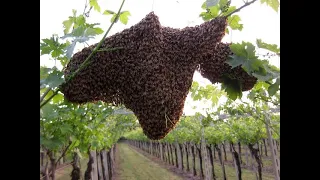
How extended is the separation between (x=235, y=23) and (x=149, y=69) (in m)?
1.06

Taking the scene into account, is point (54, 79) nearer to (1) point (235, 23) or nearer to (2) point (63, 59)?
(2) point (63, 59)

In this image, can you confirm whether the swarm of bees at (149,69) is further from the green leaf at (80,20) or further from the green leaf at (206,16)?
the green leaf at (80,20)

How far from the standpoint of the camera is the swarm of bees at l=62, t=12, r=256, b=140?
99.4 inches

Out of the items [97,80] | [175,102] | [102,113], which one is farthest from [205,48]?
[102,113]

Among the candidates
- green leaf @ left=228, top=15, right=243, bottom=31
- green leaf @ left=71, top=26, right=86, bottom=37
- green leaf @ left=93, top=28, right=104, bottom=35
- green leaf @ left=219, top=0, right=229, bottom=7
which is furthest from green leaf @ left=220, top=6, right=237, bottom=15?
green leaf @ left=71, top=26, right=86, bottom=37

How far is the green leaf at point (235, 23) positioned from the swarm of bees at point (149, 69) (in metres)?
0.42

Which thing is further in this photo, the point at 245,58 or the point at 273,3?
the point at 273,3

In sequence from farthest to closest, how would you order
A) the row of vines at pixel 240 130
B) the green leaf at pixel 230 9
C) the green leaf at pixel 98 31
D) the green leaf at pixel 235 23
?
the row of vines at pixel 240 130
the green leaf at pixel 235 23
the green leaf at pixel 98 31
the green leaf at pixel 230 9

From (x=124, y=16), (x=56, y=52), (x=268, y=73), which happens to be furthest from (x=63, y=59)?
(x=268, y=73)

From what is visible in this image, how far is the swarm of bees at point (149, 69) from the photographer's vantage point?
2525mm

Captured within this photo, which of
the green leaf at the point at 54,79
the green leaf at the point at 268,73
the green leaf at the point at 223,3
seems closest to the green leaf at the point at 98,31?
the green leaf at the point at 54,79

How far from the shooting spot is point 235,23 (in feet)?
9.67
